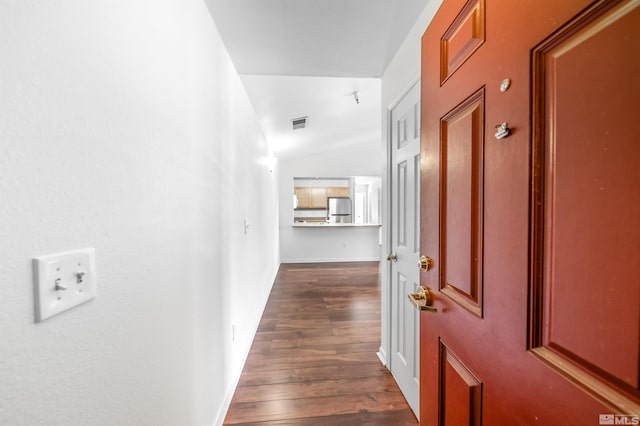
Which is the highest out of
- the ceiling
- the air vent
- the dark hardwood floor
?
the air vent

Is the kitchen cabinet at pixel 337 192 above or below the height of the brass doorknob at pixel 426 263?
above

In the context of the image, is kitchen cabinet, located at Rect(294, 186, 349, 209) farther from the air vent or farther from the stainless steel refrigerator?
Answer: the air vent

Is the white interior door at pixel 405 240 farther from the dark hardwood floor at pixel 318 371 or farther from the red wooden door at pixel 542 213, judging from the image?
the red wooden door at pixel 542 213

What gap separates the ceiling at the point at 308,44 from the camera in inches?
52.0

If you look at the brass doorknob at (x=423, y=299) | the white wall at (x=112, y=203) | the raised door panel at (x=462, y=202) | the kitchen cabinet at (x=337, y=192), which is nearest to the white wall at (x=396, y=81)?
the raised door panel at (x=462, y=202)

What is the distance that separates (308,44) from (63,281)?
1.68 meters

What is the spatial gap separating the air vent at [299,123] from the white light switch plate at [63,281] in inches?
112

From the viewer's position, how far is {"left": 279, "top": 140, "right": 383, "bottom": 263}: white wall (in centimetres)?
554

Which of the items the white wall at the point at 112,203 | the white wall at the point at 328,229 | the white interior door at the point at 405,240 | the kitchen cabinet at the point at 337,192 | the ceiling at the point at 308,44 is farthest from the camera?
the kitchen cabinet at the point at 337,192

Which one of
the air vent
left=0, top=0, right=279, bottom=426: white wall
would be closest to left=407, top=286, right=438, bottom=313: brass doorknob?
left=0, top=0, right=279, bottom=426: white wall

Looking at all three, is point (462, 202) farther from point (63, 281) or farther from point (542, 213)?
point (63, 281)

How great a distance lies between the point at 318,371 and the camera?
74.3 inches

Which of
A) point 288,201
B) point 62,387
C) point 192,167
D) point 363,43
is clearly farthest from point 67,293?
point 288,201

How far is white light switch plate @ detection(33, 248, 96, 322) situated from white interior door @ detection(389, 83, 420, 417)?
1382mm
